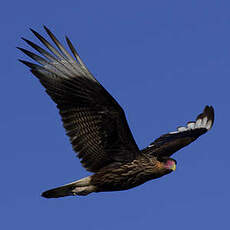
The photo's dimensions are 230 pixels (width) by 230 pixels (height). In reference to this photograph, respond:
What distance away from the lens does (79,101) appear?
28.8 feet

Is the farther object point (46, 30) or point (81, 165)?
point (81, 165)

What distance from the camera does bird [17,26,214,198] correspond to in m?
8.70

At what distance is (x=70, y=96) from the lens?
346 inches

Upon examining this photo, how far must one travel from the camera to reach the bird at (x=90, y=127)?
870 centimetres

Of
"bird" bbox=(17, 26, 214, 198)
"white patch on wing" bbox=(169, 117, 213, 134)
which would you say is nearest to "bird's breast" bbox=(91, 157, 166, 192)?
"bird" bbox=(17, 26, 214, 198)

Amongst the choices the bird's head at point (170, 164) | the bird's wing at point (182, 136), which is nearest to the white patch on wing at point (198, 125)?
the bird's wing at point (182, 136)

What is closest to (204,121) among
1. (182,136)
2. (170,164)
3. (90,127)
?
(182,136)

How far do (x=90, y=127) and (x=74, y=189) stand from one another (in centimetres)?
107

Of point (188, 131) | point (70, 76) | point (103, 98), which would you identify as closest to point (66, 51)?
point (70, 76)

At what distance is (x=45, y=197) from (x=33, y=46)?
2.44 meters

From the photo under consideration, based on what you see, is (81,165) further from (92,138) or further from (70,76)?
(70,76)

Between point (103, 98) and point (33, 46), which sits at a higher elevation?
point (33, 46)

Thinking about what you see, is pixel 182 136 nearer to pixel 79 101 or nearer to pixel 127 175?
pixel 127 175

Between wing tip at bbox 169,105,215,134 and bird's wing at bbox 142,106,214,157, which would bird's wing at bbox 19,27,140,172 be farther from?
wing tip at bbox 169,105,215,134
